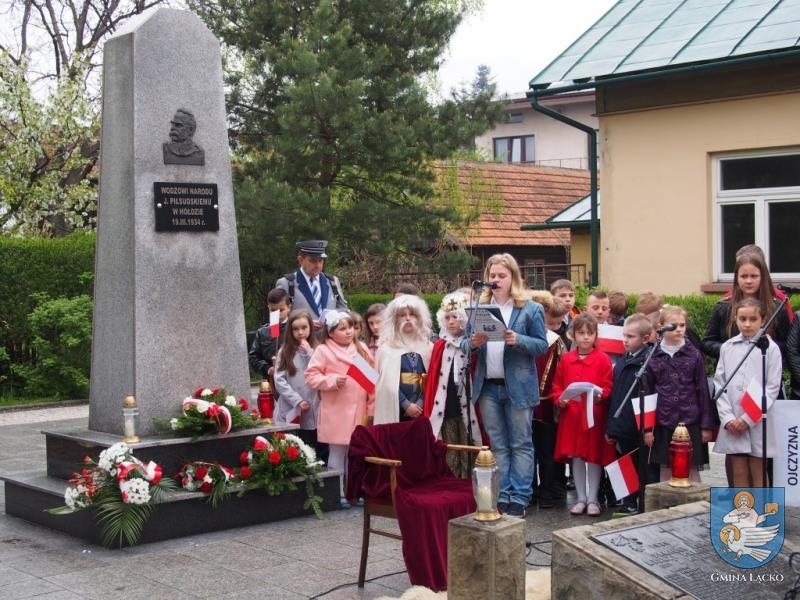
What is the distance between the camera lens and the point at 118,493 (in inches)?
306

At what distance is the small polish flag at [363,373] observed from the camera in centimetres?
905

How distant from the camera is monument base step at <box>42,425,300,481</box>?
821 centimetres

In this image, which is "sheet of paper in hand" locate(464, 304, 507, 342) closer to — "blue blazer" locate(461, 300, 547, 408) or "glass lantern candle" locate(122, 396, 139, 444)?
"blue blazer" locate(461, 300, 547, 408)

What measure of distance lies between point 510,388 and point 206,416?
2.30 metres

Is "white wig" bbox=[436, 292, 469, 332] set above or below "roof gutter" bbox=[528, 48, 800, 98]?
below

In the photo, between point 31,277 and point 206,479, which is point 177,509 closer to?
point 206,479

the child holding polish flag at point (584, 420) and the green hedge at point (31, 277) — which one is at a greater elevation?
the green hedge at point (31, 277)

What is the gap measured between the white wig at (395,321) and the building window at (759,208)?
7.07m

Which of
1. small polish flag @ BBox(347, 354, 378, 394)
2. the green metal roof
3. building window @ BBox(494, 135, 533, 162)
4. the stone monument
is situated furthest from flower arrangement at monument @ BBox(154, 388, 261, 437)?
building window @ BBox(494, 135, 533, 162)

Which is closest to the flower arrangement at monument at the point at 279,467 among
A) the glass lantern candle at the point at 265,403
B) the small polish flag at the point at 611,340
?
the glass lantern candle at the point at 265,403

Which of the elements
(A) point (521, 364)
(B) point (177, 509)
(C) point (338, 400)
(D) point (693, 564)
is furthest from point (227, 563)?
(D) point (693, 564)

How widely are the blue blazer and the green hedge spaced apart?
10.9m

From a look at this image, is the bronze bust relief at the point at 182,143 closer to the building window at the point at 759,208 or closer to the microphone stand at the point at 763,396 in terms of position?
the microphone stand at the point at 763,396

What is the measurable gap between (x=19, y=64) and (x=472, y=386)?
18.5 m
